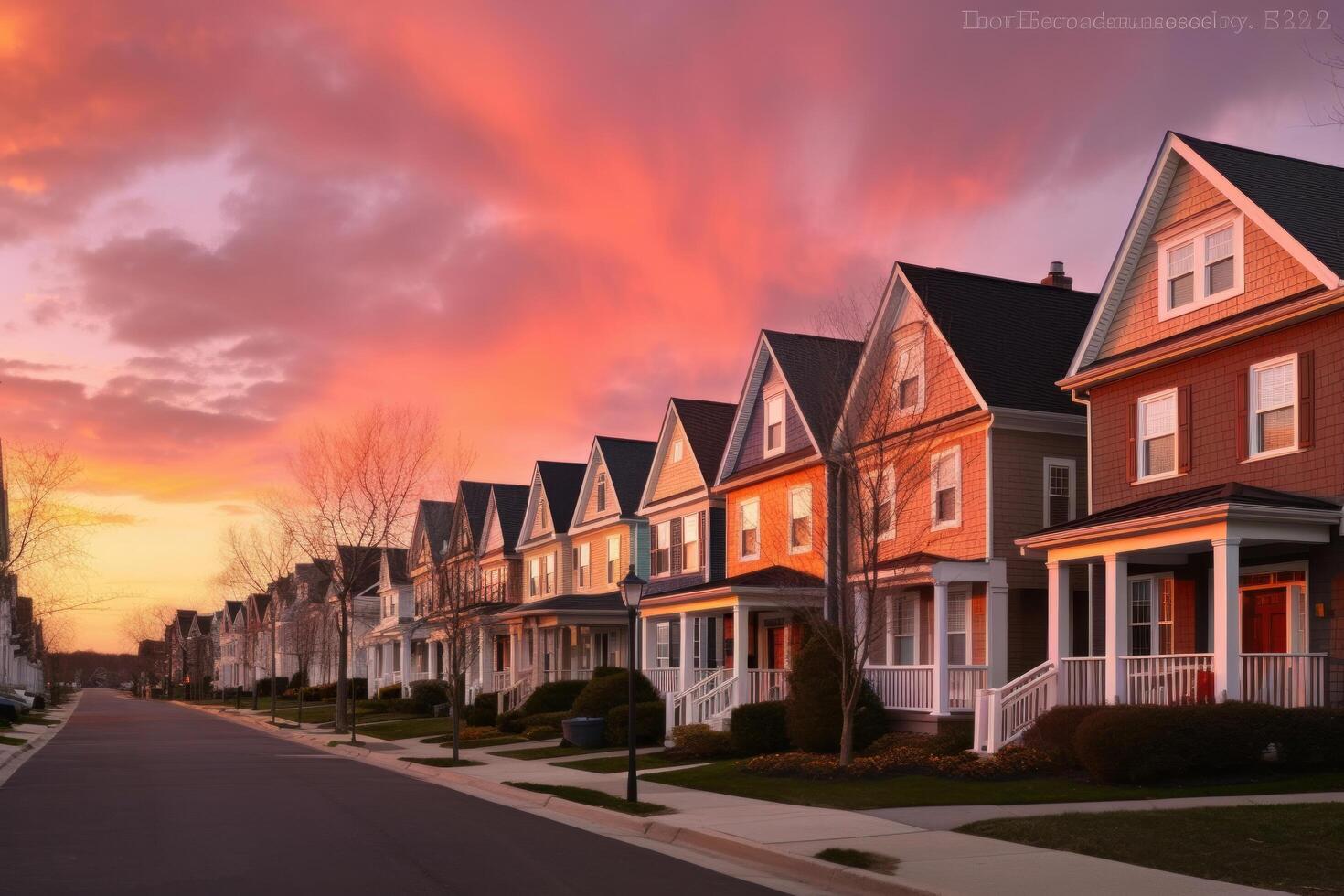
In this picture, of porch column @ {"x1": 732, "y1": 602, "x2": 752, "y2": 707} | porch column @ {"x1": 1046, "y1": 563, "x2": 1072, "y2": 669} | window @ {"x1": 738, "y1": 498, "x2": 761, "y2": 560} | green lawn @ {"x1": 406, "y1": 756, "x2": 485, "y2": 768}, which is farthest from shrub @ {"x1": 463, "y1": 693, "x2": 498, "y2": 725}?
porch column @ {"x1": 1046, "y1": 563, "x2": 1072, "y2": 669}

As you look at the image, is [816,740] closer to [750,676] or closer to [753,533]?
[750,676]

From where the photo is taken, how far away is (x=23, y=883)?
12.8 m

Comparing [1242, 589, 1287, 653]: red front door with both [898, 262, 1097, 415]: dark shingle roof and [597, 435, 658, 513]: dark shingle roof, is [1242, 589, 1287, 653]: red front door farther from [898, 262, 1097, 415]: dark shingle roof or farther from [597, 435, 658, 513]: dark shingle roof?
[597, 435, 658, 513]: dark shingle roof

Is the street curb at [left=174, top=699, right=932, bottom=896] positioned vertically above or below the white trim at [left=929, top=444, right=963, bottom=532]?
below

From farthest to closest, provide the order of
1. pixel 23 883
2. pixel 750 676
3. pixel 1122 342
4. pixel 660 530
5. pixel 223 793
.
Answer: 1. pixel 660 530
2. pixel 750 676
3. pixel 1122 342
4. pixel 223 793
5. pixel 23 883

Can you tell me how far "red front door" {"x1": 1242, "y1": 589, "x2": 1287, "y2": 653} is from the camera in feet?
72.7

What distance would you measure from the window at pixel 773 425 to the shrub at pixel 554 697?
12427mm

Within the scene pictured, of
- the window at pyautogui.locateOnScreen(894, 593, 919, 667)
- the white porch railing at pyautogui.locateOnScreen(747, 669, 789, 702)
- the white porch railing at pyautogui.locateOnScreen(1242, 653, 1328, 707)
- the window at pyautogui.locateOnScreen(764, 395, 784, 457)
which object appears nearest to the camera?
the white porch railing at pyautogui.locateOnScreen(1242, 653, 1328, 707)

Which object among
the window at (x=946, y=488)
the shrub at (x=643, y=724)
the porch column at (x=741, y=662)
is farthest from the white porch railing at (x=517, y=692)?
the window at (x=946, y=488)

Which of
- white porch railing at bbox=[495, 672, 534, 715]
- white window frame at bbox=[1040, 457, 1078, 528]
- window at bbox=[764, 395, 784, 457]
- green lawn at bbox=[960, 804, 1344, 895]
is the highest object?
window at bbox=[764, 395, 784, 457]

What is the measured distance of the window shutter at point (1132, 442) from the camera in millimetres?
24844

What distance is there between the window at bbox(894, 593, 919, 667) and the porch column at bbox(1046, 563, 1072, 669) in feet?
20.4

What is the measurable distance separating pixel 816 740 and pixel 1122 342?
9624mm

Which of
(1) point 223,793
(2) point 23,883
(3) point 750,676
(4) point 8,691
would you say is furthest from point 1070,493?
(4) point 8,691
